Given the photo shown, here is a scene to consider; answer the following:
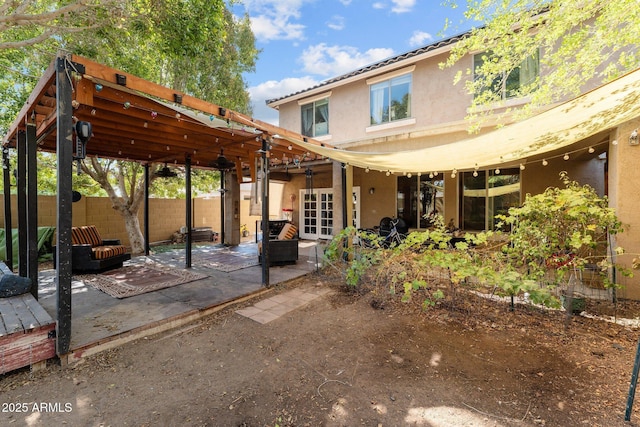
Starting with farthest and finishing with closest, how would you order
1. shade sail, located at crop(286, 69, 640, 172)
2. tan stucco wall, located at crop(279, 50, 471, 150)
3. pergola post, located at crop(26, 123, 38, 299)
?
1. tan stucco wall, located at crop(279, 50, 471, 150)
2. pergola post, located at crop(26, 123, 38, 299)
3. shade sail, located at crop(286, 69, 640, 172)

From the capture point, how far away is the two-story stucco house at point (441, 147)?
358 cm

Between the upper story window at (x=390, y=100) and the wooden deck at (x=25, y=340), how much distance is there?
26.1ft

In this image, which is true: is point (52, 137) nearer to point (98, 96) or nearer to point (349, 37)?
point (98, 96)

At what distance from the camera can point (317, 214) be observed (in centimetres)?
1073

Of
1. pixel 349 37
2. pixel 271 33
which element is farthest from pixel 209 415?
pixel 271 33

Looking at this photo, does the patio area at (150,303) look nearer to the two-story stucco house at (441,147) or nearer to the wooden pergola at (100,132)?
the wooden pergola at (100,132)

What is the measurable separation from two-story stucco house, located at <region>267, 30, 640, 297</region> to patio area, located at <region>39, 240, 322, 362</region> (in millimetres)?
2631

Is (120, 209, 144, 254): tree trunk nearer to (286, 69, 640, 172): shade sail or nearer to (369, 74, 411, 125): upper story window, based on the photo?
(286, 69, 640, 172): shade sail

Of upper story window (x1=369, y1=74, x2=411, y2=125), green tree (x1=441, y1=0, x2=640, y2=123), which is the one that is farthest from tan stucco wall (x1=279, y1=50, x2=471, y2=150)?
green tree (x1=441, y1=0, x2=640, y2=123)

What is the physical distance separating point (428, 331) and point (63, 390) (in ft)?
11.8

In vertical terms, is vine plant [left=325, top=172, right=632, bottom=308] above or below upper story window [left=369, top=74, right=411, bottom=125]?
below

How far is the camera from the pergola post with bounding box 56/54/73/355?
8.19 ft

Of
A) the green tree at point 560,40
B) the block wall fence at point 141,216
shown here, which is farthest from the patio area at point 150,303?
the green tree at point 560,40

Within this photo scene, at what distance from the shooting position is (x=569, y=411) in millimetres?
1976
